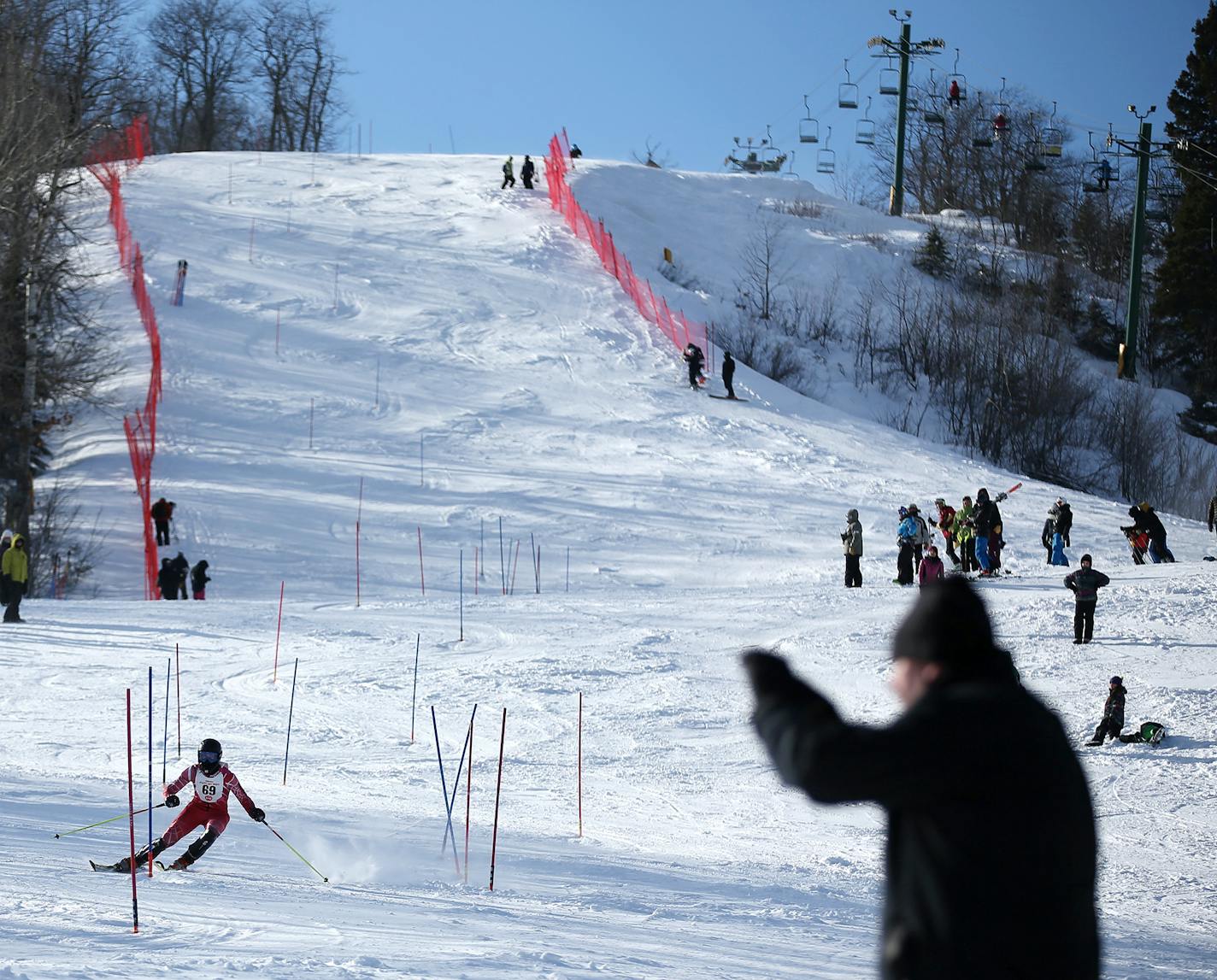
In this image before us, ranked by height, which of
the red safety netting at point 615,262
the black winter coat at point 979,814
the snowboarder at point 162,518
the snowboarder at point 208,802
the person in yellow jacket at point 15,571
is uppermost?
the red safety netting at point 615,262

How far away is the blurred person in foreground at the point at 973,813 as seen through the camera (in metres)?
2.47

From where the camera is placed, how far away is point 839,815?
12.6 metres

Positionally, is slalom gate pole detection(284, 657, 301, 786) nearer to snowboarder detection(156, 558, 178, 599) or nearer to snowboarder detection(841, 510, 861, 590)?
snowboarder detection(156, 558, 178, 599)

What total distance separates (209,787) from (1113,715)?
983cm

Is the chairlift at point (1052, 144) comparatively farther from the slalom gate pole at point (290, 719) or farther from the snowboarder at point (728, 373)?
the slalom gate pole at point (290, 719)

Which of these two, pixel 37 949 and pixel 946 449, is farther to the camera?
pixel 946 449

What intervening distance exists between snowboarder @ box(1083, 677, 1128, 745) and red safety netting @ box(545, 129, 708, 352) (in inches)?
1080

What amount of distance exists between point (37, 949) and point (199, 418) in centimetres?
2857

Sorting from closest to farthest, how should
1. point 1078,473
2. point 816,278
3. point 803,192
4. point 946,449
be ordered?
point 946,449
point 1078,473
point 816,278
point 803,192

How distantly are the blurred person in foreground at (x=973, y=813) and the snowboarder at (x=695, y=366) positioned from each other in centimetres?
3486

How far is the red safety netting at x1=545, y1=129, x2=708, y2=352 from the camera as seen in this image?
140 ft

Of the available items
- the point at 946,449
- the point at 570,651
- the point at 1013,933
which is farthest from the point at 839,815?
the point at 946,449

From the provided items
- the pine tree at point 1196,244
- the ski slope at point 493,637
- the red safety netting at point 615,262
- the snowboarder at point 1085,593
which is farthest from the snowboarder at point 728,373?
the pine tree at point 1196,244

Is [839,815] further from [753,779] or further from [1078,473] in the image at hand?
[1078,473]
